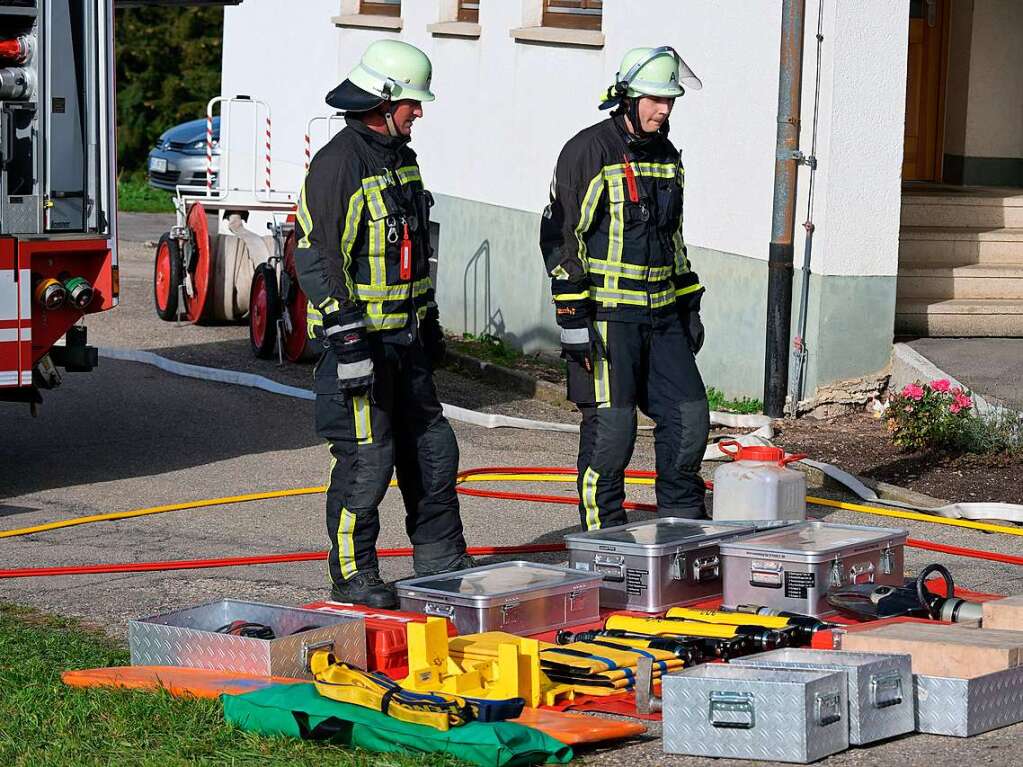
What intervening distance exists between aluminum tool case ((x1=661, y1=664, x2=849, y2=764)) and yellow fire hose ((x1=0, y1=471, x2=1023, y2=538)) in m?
3.71

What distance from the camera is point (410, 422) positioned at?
22.8 feet

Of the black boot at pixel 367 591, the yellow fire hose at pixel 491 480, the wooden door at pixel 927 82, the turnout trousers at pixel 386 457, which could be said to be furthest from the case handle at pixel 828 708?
the wooden door at pixel 927 82

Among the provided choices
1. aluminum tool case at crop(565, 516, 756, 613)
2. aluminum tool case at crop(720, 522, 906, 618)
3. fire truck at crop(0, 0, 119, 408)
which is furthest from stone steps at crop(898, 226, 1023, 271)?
aluminum tool case at crop(565, 516, 756, 613)

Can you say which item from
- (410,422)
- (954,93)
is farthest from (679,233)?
(954,93)

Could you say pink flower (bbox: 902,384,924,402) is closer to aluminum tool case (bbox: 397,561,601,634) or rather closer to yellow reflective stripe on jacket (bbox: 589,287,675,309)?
yellow reflective stripe on jacket (bbox: 589,287,675,309)

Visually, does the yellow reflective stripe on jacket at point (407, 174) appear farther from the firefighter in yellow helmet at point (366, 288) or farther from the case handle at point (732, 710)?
the case handle at point (732, 710)

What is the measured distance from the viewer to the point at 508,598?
616cm

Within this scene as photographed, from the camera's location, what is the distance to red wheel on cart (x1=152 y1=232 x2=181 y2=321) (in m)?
15.7

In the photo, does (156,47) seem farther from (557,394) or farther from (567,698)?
(567,698)

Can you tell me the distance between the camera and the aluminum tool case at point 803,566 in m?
6.54

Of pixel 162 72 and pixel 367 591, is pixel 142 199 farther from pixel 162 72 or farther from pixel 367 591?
pixel 367 591

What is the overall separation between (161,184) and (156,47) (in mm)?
10231

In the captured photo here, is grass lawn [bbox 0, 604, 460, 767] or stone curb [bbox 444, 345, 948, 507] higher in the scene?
grass lawn [bbox 0, 604, 460, 767]

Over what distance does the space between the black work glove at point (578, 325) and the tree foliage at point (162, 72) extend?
29.7 metres
